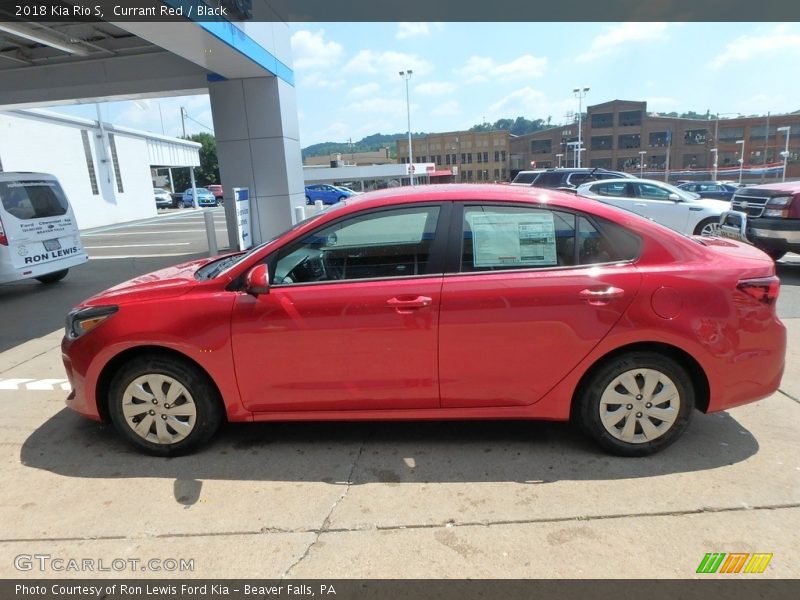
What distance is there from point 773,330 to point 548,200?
5.00 ft

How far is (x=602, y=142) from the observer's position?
91562 mm

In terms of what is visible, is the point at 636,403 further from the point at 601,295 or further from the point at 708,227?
the point at 708,227

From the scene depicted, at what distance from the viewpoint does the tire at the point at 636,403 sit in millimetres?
3092

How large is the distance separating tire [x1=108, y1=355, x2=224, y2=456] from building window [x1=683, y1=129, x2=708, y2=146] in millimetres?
101682

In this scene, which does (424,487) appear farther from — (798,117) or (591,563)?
(798,117)

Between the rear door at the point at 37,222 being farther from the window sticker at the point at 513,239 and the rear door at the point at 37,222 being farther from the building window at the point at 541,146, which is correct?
the building window at the point at 541,146

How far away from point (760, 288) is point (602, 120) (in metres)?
98.7

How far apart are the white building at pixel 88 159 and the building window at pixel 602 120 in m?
77.5

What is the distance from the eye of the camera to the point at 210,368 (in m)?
3.22

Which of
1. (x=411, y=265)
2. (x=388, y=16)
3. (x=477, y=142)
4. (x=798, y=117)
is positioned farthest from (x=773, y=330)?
(x=798, y=117)

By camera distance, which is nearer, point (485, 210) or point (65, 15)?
point (485, 210)

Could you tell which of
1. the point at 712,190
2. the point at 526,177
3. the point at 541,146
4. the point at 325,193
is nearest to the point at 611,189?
the point at 526,177

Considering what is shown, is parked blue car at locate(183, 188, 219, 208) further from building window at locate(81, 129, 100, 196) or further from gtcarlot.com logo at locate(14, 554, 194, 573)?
gtcarlot.com logo at locate(14, 554, 194, 573)
